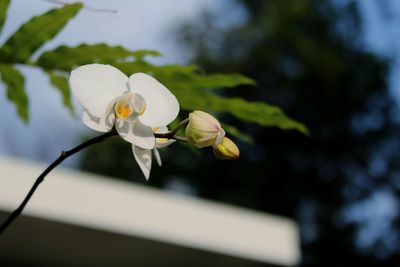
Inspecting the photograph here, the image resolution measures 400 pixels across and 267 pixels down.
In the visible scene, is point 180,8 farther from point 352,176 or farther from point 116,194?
point 116,194

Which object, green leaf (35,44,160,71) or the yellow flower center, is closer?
the yellow flower center

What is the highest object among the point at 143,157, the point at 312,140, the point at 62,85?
the point at 143,157

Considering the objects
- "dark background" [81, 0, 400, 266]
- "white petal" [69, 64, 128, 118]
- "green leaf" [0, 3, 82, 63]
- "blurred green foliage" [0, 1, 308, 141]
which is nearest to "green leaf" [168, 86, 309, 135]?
"blurred green foliage" [0, 1, 308, 141]

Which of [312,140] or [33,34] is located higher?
[33,34]

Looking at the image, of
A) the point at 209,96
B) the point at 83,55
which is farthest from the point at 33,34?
the point at 209,96

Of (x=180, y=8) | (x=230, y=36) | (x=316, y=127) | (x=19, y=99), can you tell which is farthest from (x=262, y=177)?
(x=19, y=99)

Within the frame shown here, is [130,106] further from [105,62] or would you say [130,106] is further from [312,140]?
[312,140]

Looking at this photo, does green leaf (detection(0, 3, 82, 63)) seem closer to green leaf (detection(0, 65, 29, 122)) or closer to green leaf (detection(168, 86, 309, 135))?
green leaf (detection(0, 65, 29, 122))

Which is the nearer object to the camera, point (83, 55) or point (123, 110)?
point (123, 110)
